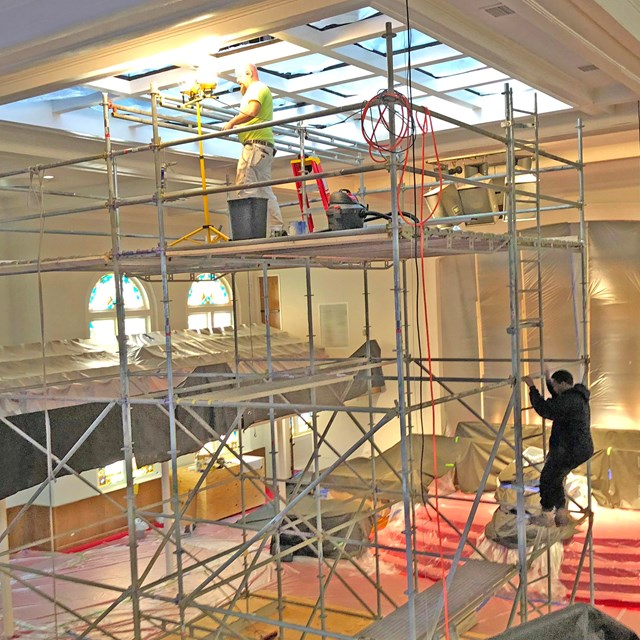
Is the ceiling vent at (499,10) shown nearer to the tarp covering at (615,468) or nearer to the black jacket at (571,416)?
the black jacket at (571,416)

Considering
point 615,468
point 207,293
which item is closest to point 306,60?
point 615,468

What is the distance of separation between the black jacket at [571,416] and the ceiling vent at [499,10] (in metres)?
2.59

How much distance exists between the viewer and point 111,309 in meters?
12.3

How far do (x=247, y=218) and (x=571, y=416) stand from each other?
270 centimetres

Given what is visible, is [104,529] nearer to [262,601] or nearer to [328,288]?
[262,601]

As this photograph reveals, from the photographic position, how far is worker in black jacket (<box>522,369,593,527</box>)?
18.5ft

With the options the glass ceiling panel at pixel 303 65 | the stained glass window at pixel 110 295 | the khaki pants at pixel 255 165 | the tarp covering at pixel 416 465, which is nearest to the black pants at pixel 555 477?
the khaki pants at pixel 255 165

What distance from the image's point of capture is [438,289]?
12.8 meters

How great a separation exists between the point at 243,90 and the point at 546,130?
4.00 metres

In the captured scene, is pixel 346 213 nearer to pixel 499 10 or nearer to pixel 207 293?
pixel 499 10

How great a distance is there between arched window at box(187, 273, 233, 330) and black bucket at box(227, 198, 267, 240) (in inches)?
330

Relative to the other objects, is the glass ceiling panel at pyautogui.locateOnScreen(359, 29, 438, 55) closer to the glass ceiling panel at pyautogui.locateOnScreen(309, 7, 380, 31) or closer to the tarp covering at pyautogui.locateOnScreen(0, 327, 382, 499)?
the glass ceiling panel at pyautogui.locateOnScreen(309, 7, 380, 31)

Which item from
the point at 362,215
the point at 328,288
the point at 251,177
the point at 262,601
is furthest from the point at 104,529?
the point at 362,215

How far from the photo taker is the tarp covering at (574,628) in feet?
11.3
